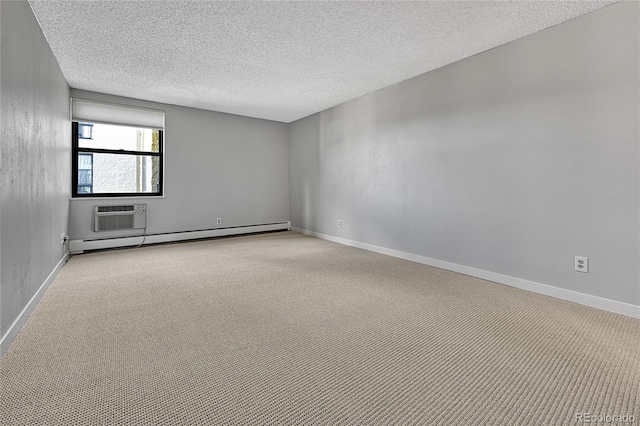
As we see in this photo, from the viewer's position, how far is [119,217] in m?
4.81

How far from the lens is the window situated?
4578 mm

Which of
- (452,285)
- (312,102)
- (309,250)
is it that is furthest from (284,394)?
(312,102)

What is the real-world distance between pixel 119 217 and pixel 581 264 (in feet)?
19.3

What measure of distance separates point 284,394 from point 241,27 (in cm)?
290

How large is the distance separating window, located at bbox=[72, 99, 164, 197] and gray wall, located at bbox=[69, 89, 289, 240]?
0.16 m


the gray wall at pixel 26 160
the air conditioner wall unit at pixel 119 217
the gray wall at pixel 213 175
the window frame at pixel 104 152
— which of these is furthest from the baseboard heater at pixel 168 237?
the gray wall at pixel 26 160

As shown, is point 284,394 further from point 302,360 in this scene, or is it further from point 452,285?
point 452,285

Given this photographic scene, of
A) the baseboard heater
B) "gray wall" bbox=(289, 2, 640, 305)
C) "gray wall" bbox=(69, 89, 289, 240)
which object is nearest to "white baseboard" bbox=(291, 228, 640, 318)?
"gray wall" bbox=(289, 2, 640, 305)

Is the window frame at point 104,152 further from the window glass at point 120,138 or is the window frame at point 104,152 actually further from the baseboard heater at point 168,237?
the baseboard heater at point 168,237

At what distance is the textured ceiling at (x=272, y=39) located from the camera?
2467mm

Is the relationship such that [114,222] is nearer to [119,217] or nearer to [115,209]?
[119,217]

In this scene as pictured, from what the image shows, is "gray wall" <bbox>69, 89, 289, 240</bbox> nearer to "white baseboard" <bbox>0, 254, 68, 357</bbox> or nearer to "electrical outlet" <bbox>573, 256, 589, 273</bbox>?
"white baseboard" <bbox>0, 254, 68, 357</bbox>

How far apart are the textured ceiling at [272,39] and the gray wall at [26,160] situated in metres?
0.41

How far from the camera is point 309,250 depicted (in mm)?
4738
